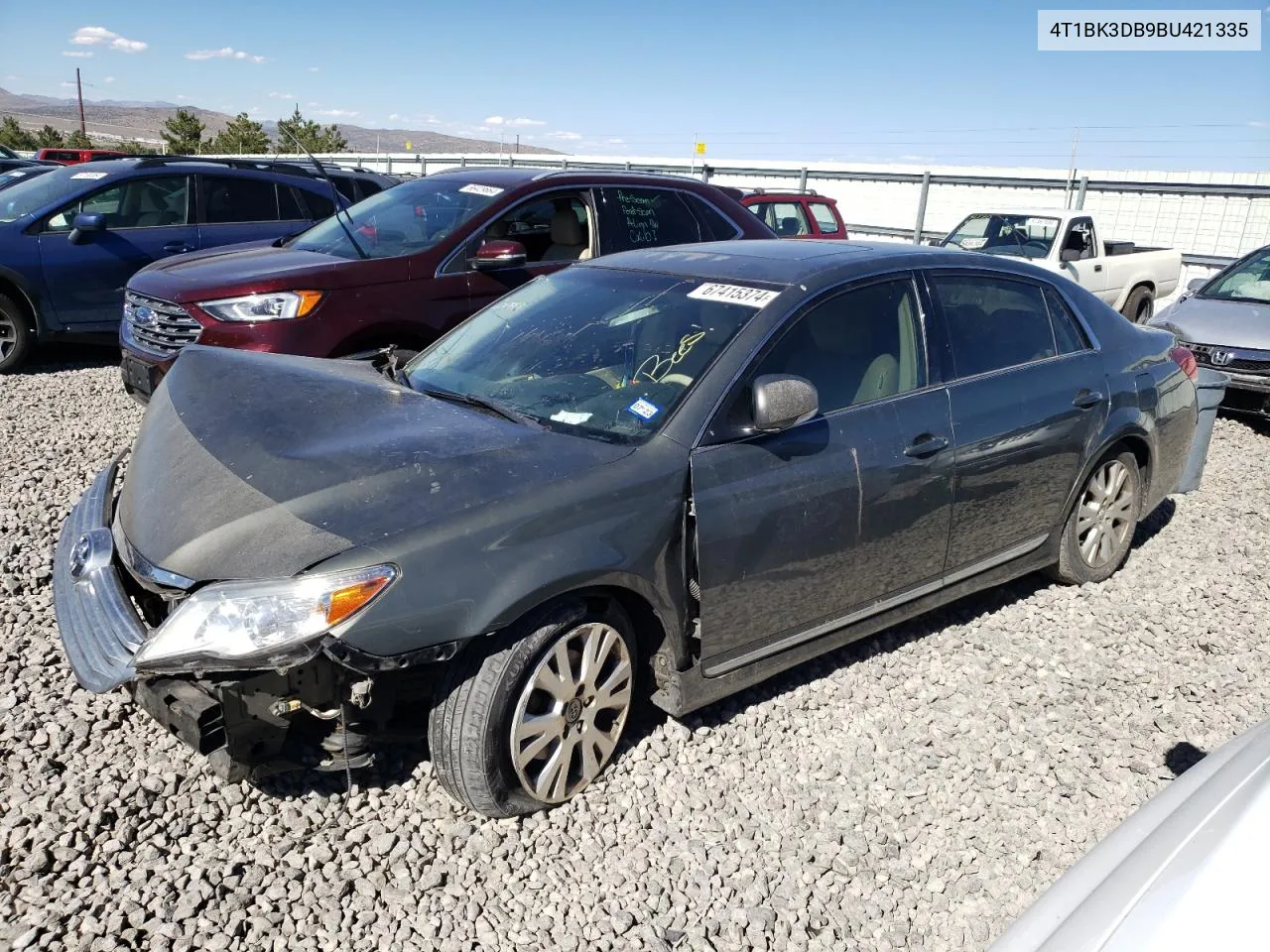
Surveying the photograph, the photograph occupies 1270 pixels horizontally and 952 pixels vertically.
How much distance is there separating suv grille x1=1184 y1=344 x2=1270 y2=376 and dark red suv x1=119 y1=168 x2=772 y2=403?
4252 mm

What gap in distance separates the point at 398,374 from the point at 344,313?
226cm

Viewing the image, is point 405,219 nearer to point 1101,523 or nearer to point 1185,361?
point 1101,523

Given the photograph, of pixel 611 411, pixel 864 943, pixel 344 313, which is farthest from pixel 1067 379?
pixel 344 313

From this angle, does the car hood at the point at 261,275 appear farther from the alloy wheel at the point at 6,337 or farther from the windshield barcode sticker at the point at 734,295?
the windshield barcode sticker at the point at 734,295

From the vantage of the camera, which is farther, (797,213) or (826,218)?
(826,218)

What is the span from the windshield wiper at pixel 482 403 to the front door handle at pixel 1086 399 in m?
2.53

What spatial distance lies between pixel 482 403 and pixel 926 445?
1.65 m

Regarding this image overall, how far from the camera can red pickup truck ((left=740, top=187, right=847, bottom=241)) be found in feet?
36.3

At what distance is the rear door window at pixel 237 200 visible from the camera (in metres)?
9.30

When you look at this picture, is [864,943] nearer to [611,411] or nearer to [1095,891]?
[1095,891]

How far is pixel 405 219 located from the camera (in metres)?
6.82

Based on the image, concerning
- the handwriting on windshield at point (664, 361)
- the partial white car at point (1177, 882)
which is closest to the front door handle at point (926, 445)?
the handwriting on windshield at point (664, 361)

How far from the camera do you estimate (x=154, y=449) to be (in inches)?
131

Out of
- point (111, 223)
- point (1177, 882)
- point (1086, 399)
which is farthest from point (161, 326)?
point (1177, 882)
